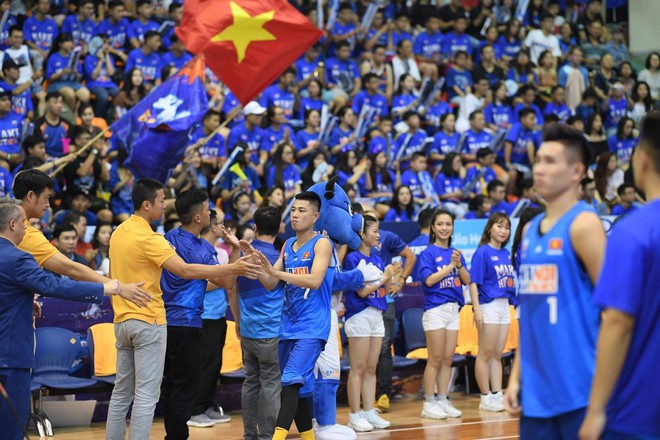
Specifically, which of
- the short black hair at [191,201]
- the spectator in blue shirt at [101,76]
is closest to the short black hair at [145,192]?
the short black hair at [191,201]

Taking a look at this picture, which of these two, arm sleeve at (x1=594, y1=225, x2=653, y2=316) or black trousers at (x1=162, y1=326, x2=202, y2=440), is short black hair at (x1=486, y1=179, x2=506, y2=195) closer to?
black trousers at (x1=162, y1=326, x2=202, y2=440)

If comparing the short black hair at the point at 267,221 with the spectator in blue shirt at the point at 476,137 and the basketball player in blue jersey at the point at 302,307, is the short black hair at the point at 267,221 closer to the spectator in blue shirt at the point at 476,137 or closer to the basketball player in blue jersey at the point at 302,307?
the basketball player in blue jersey at the point at 302,307

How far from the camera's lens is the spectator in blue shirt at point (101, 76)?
49.2 feet

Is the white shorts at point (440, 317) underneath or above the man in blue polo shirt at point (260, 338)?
underneath

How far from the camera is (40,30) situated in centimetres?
1563

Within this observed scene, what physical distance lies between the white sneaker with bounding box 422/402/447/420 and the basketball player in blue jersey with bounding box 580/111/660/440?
7.18 metres

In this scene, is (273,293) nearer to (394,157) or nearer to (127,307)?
(127,307)

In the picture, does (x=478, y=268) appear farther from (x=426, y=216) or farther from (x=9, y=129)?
(x=9, y=129)

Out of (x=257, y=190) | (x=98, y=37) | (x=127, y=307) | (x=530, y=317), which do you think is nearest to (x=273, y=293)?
(x=127, y=307)

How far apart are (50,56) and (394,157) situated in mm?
5934

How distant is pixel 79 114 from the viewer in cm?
1452

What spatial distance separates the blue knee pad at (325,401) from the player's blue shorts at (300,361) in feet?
1.89

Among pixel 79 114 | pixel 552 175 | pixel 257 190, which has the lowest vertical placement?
pixel 257 190

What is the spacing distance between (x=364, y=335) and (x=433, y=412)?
54.7 inches
